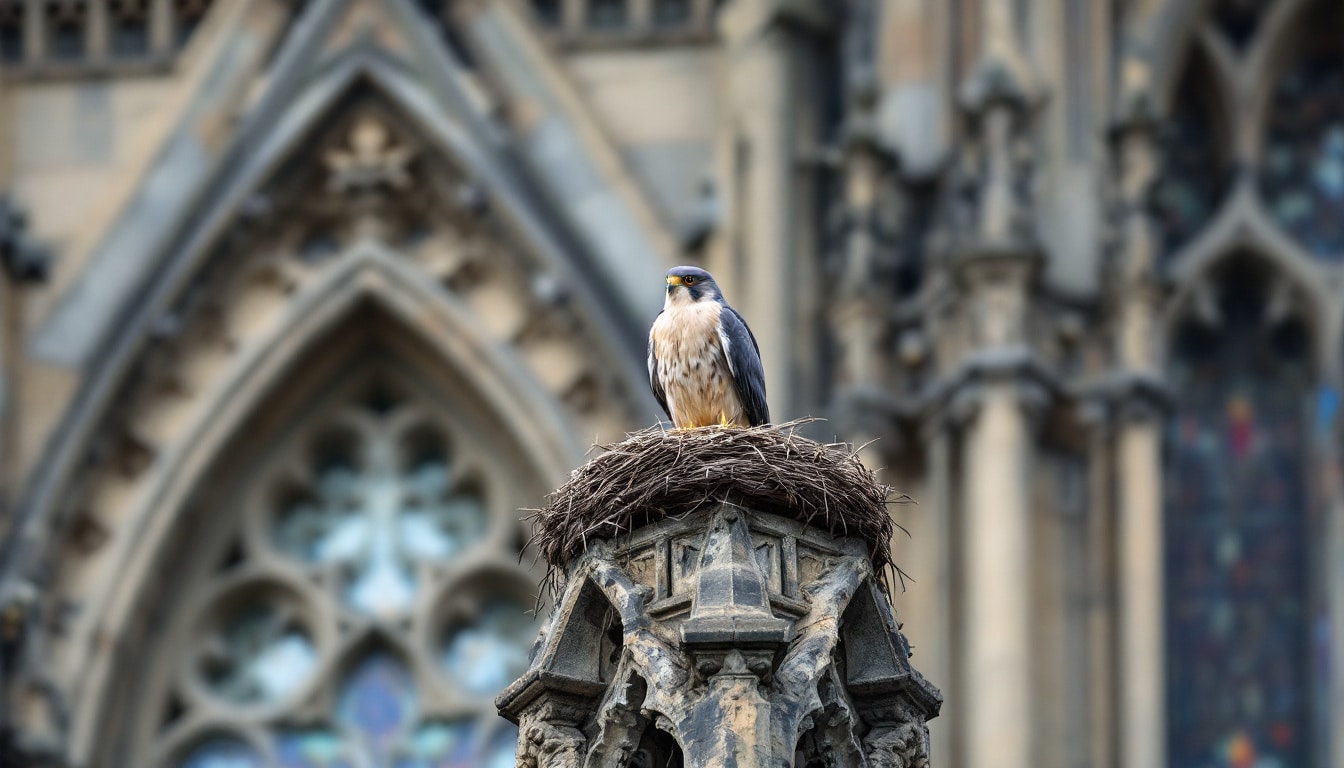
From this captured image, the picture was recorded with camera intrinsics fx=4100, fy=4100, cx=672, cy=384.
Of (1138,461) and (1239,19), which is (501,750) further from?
(1239,19)

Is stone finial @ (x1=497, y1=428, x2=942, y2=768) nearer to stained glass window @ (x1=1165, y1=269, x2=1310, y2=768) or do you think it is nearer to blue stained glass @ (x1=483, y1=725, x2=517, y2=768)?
stained glass window @ (x1=1165, y1=269, x2=1310, y2=768)

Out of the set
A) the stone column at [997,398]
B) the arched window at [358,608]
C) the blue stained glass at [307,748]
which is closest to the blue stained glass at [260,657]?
the arched window at [358,608]

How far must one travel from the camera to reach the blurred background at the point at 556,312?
18188mm

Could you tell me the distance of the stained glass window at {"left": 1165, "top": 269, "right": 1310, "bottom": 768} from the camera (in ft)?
60.8

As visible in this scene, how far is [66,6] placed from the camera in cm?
2036

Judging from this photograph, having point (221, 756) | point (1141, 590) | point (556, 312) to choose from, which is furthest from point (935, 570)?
point (221, 756)

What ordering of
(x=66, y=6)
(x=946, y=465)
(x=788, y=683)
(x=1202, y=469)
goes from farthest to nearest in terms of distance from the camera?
(x=66, y=6), (x=1202, y=469), (x=946, y=465), (x=788, y=683)

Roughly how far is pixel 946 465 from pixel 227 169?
4.14 m

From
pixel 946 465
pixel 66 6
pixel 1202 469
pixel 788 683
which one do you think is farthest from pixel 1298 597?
pixel 788 683

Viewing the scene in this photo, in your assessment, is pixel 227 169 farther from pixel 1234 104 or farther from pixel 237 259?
pixel 1234 104

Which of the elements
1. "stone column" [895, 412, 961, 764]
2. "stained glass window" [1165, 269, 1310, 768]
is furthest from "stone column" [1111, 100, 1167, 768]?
"stone column" [895, 412, 961, 764]

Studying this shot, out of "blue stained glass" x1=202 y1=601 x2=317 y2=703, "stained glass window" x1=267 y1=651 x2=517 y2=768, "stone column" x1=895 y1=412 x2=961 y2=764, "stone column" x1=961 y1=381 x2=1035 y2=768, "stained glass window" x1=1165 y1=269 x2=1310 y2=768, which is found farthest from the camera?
"blue stained glass" x1=202 y1=601 x2=317 y2=703

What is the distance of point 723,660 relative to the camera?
10719 mm

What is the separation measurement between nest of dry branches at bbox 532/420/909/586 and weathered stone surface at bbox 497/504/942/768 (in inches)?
1.9
